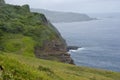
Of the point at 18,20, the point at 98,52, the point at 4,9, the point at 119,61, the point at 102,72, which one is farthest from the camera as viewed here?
the point at 98,52

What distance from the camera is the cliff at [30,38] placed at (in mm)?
77000

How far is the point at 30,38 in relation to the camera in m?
83.7

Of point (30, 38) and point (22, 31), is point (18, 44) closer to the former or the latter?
point (30, 38)

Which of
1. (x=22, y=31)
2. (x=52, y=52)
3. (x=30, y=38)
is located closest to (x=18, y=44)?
(x=30, y=38)

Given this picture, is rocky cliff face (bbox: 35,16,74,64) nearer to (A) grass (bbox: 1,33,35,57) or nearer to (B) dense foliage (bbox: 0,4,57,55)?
(B) dense foliage (bbox: 0,4,57,55)

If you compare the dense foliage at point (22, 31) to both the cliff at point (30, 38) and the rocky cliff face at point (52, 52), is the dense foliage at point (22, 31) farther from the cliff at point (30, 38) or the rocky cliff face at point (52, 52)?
the rocky cliff face at point (52, 52)

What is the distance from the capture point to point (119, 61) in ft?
403

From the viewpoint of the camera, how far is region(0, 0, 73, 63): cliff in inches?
3031

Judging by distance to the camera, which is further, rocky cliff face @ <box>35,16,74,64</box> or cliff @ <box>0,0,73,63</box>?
rocky cliff face @ <box>35,16,74,64</box>

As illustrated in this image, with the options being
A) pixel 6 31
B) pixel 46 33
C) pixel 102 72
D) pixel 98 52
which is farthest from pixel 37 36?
pixel 98 52

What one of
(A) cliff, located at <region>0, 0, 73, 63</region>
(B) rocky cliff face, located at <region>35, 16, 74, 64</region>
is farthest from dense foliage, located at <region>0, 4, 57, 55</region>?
(B) rocky cliff face, located at <region>35, 16, 74, 64</region>

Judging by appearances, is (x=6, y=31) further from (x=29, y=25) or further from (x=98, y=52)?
(x=98, y=52)

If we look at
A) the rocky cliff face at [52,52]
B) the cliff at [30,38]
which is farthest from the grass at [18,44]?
the rocky cliff face at [52,52]

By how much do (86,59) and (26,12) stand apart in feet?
117
